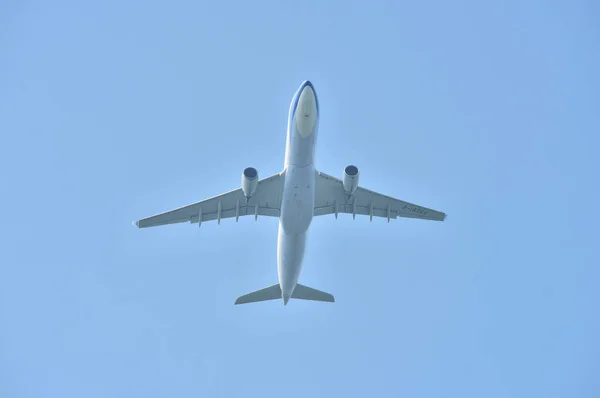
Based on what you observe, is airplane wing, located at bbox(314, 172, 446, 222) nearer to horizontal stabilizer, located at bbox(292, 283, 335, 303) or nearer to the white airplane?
the white airplane

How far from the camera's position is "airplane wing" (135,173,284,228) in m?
41.4

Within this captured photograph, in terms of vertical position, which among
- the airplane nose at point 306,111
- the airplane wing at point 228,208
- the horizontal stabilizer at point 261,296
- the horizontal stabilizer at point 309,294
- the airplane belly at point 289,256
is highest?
the airplane nose at point 306,111

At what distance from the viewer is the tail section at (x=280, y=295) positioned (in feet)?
141

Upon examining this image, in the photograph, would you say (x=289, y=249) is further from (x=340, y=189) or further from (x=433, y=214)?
(x=433, y=214)

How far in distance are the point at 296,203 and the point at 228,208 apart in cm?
637

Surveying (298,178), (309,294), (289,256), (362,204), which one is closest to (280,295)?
(309,294)

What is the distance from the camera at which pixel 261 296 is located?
1698 inches

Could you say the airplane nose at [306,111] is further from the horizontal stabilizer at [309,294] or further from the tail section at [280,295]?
the horizontal stabilizer at [309,294]

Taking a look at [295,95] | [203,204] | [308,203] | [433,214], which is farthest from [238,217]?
[433,214]

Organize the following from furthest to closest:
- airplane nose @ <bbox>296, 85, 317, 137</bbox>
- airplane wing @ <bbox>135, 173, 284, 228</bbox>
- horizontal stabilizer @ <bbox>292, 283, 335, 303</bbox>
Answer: horizontal stabilizer @ <bbox>292, 283, 335, 303</bbox> < airplane wing @ <bbox>135, 173, 284, 228</bbox> < airplane nose @ <bbox>296, 85, 317, 137</bbox>

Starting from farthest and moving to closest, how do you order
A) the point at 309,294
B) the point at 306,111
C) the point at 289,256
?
the point at 309,294, the point at 289,256, the point at 306,111

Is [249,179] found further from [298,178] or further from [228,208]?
[228,208]

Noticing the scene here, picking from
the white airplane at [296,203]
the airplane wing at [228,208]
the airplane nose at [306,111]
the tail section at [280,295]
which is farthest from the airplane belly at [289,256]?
the airplane nose at [306,111]

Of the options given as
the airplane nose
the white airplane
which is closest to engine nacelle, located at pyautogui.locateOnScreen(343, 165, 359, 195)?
the white airplane
